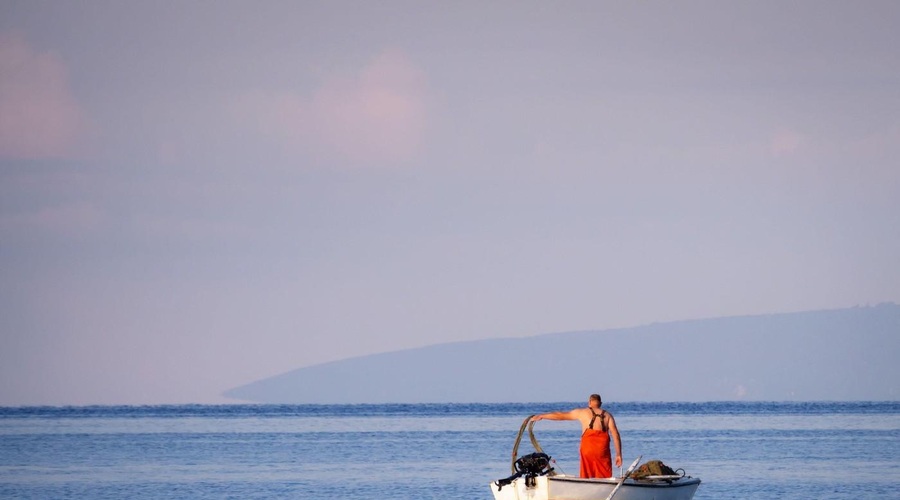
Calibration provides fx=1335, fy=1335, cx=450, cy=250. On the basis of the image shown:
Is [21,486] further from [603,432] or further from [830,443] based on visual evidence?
[830,443]

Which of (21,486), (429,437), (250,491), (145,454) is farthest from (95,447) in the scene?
(250,491)

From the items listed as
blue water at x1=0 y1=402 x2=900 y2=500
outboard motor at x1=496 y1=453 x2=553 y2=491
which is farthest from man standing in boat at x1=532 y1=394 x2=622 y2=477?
blue water at x1=0 y1=402 x2=900 y2=500

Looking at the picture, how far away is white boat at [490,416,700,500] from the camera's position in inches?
885

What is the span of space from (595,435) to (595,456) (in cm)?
53

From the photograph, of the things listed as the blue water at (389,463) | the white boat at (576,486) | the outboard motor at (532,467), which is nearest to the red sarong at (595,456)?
the white boat at (576,486)

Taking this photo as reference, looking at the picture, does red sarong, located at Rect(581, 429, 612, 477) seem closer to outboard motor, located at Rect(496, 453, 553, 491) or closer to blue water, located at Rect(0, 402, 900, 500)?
outboard motor, located at Rect(496, 453, 553, 491)

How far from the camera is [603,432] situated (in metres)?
22.5

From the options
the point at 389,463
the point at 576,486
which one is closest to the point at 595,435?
the point at 576,486

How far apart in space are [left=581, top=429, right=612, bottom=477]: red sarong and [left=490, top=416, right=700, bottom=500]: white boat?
309 millimetres

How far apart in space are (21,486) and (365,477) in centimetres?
949

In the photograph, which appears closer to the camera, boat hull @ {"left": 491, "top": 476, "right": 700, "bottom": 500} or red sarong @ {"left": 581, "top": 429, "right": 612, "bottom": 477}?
boat hull @ {"left": 491, "top": 476, "right": 700, "bottom": 500}

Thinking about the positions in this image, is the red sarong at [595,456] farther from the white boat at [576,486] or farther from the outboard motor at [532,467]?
the outboard motor at [532,467]

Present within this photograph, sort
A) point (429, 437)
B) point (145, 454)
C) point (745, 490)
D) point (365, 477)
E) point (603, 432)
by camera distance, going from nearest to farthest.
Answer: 1. point (603, 432)
2. point (745, 490)
3. point (365, 477)
4. point (145, 454)
5. point (429, 437)

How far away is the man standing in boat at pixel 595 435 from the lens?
22.3 m
